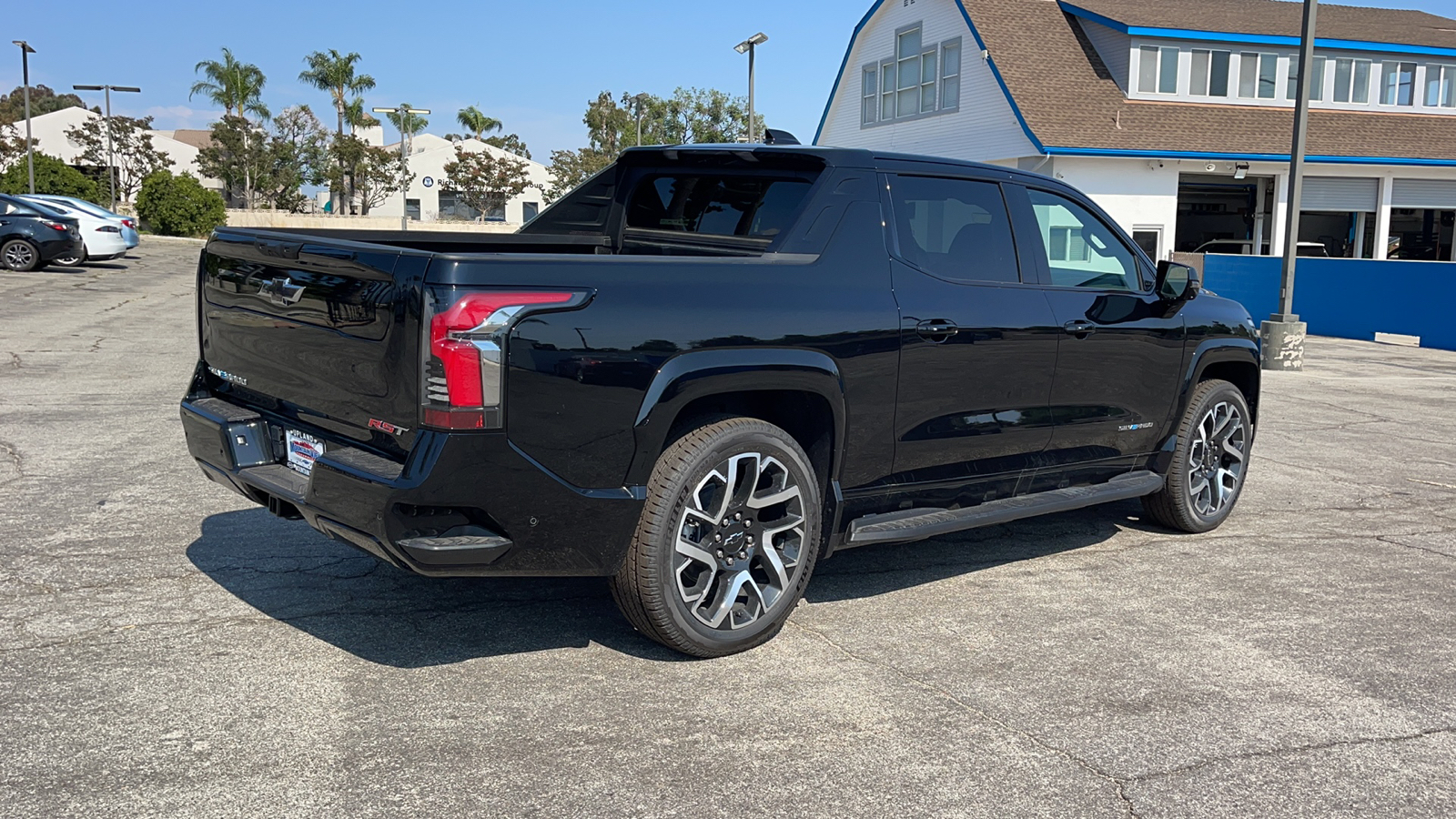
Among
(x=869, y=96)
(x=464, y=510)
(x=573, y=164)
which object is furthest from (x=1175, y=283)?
(x=573, y=164)

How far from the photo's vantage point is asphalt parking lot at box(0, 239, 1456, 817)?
3465 mm

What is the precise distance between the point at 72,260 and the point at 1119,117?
24.2 metres

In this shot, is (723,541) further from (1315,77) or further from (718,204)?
(1315,77)

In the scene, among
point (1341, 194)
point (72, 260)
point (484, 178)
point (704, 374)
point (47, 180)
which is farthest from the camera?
point (484, 178)

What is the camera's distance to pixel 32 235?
82.7 feet

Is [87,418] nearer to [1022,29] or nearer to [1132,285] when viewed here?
[1132,285]

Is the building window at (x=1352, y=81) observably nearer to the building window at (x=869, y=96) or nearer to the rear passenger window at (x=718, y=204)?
the building window at (x=869, y=96)

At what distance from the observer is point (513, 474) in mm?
3863

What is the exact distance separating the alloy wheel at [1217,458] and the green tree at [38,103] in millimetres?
74626

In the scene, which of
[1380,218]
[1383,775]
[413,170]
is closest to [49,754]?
[1383,775]

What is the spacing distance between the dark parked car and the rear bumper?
24.8m

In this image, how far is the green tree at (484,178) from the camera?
71.1m

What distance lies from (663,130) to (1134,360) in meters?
59.4

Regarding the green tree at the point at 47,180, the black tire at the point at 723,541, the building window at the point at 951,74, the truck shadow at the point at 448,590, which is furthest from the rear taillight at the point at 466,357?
the green tree at the point at 47,180
